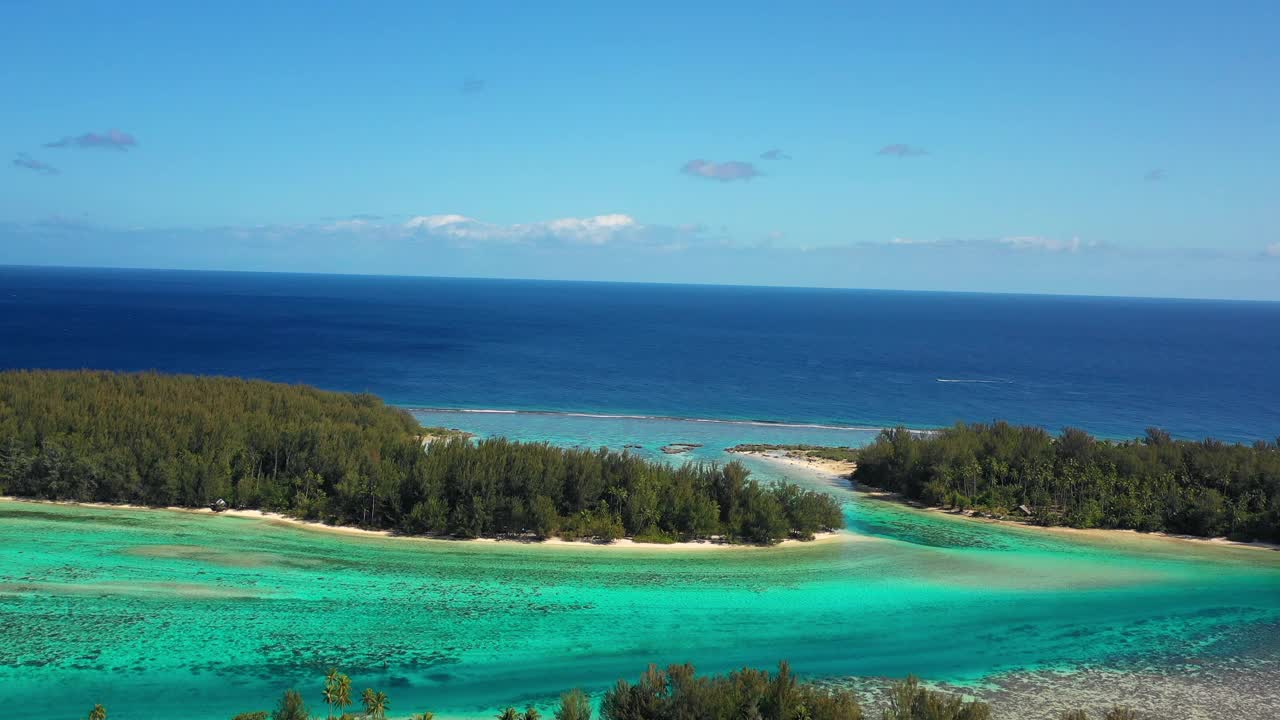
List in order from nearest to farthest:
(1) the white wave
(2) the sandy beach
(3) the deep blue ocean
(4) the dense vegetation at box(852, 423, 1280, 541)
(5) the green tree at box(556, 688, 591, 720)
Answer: (5) the green tree at box(556, 688, 591, 720) < (4) the dense vegetation at box(852, 423, 1280, 541) < (2) the sandy beach < (1) the white wave < (3) the deep blue ocean

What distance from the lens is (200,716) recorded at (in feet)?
57.3

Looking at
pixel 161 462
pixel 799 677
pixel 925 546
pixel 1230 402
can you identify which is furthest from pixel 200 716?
pixel 1230 402

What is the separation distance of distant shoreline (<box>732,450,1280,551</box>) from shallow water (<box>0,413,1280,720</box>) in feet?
2.80

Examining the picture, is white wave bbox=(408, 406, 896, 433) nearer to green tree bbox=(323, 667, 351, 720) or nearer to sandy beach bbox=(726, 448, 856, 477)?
sandy beach bbox=(726, 448, 856, 477)

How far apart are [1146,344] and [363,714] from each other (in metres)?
156

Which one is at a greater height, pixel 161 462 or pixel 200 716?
pixel 161 462

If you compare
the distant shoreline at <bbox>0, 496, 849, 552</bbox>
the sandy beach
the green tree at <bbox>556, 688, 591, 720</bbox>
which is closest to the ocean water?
the distant shoreline at <bbox>0, 496, 849, 552</bbox>

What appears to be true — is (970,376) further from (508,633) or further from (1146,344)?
(508,633)

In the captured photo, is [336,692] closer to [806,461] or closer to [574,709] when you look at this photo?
[574,709]

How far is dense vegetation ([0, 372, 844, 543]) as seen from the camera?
103ft

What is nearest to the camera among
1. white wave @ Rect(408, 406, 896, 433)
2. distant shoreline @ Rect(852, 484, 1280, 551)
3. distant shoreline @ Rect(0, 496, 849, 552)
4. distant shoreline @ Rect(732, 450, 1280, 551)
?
distant shoreline @ Rect(0, 496, 849, 552)

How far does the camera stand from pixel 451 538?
30734mm

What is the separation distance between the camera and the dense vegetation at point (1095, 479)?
114 feet

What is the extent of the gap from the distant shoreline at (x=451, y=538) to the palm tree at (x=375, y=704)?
42.9 ft
